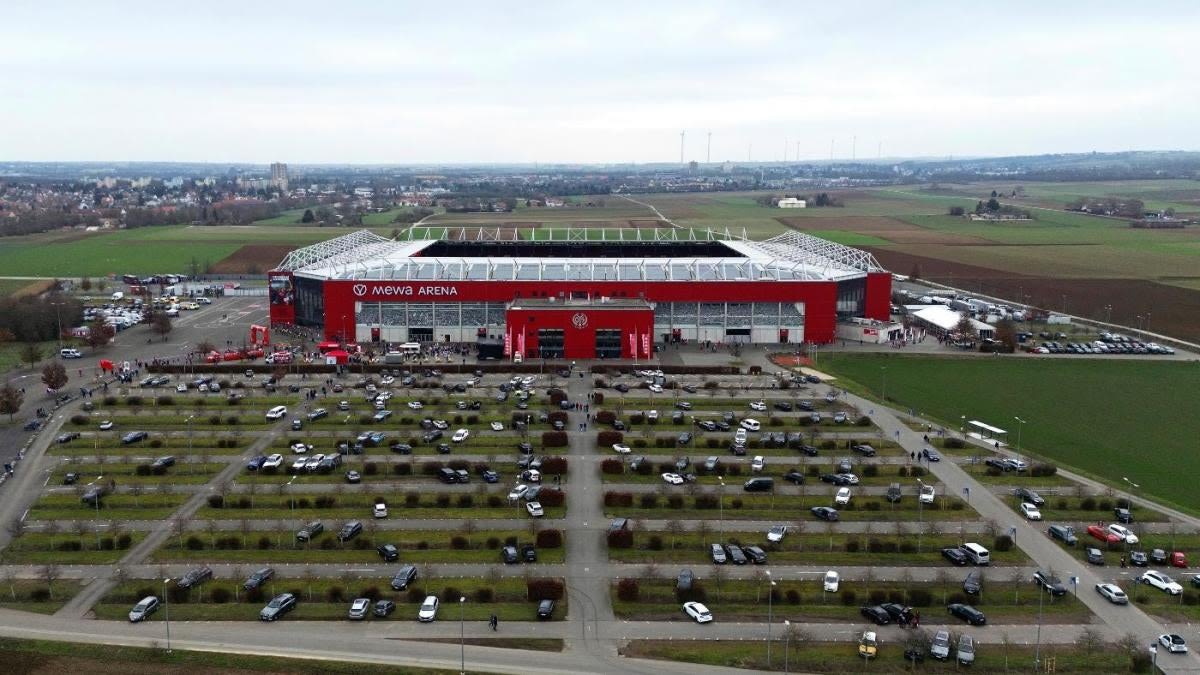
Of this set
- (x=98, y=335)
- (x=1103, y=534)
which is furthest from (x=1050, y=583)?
(x=98, y=335)

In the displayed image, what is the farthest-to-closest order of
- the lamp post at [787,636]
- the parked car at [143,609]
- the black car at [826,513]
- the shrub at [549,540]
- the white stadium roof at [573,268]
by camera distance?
the white stadium roof at [573,268] < the black car at [826,513] < the shrub at [549,540] < the parked car at [143,609] < the lamp post at [787,636]

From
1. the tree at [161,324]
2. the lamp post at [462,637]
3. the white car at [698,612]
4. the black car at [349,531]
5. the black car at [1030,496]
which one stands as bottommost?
the lamp post at [462,637]

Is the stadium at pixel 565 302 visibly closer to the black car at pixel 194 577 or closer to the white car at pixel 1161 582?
the black car at pixel 194 577

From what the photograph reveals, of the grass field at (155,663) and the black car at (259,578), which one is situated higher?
the black car at (259,578)

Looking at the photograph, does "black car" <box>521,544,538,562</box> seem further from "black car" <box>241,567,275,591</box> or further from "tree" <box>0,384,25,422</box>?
"tree" <box>0,384,25,422</box>

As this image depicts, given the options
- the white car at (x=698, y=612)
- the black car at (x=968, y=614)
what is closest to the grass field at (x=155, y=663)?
the white car at (x=698, y=612)

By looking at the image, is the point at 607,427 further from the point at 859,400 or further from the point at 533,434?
the point at 859,400

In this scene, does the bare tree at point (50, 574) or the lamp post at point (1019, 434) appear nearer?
the bare tree at point (50, 574)

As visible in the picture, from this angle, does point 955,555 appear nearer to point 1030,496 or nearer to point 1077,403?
point 1030,496
